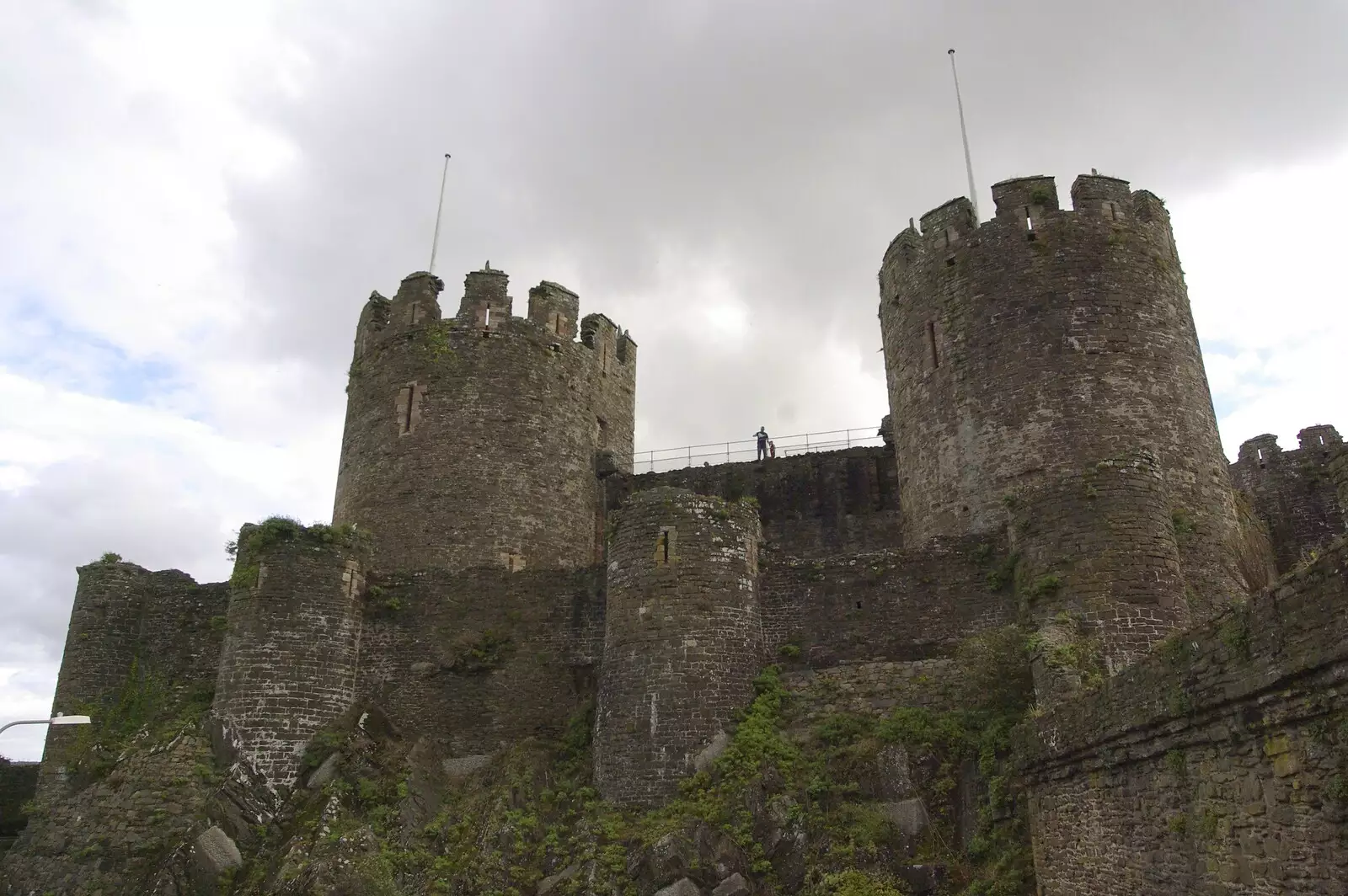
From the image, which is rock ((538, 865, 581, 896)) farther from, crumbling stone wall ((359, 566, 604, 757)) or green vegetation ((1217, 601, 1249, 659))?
green vegetation ((1217, 601, 1249, 659))

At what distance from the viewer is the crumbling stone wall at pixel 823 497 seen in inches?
942

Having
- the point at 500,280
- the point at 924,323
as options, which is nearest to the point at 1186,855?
the point at 924,323

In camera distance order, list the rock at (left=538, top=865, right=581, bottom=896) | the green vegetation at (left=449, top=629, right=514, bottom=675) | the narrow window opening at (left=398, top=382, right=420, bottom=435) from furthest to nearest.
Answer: the narrow window opening at (left=398, top=382, right=420, bottom=435), the green vegetation at (left=449, top=629, right=514, bottom=675), the rock at (left=538, top=865, right=581, bottom=896)

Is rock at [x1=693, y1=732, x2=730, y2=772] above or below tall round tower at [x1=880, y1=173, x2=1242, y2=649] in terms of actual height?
below

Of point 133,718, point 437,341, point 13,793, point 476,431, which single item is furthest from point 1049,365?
point 13,793

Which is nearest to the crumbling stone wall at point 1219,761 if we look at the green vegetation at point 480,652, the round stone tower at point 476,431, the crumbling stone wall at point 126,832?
the green vegetation at point 480,652

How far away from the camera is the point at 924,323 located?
70.9ft

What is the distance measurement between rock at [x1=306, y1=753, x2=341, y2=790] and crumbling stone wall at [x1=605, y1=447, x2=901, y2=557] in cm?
896

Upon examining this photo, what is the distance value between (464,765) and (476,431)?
27.4 feet

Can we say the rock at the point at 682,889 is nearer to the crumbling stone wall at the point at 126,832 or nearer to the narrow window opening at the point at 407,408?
the crumbling stone wall at the point at 126,832

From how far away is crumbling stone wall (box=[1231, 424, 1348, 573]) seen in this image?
2458cm

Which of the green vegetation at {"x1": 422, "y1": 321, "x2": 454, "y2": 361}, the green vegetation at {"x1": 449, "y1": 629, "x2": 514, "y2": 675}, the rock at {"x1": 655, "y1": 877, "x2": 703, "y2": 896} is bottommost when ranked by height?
the rock at {"x1": 655, "y1": 877, "x2": 703, "y2": 896}

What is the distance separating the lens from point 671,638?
16562 millimetres

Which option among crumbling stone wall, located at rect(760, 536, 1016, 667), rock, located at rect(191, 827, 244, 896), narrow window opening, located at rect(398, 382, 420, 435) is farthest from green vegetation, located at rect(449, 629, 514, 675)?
narrow window opening, located at rect(398, 382, 420, 435)
